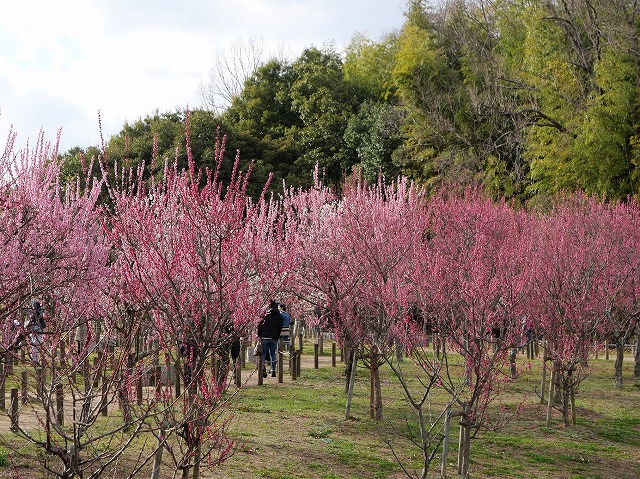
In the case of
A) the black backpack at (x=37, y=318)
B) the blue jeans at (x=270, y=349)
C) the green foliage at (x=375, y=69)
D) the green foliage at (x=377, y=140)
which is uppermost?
the green foliage at (x=375, y=69)

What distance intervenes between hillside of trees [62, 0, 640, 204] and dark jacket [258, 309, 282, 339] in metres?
9.03

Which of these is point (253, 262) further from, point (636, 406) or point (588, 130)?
point (588, 130)

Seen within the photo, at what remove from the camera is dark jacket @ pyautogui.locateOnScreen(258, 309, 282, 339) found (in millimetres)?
15930

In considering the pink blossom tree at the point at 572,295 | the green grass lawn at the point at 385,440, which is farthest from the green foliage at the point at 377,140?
the green grass lawn at the point at 385,440

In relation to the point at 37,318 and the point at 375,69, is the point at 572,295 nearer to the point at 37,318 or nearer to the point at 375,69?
the point at 37,318

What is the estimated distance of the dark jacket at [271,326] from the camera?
52.3ft

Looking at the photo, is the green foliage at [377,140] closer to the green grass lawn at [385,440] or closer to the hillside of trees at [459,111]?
the hillside of trees at [459,111]

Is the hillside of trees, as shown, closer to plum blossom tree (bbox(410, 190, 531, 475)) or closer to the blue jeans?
the blue jeans

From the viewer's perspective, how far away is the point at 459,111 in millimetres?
33906

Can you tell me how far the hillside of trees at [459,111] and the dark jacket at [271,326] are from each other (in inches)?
355

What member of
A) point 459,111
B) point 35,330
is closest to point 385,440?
point 35,330

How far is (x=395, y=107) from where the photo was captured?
35188 millimetres

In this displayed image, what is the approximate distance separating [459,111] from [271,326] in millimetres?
20548

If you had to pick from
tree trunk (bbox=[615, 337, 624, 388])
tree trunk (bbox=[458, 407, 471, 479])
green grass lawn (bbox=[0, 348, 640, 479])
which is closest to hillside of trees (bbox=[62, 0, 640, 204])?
tree trunk (bbox=[615, 337, 624, 388])
